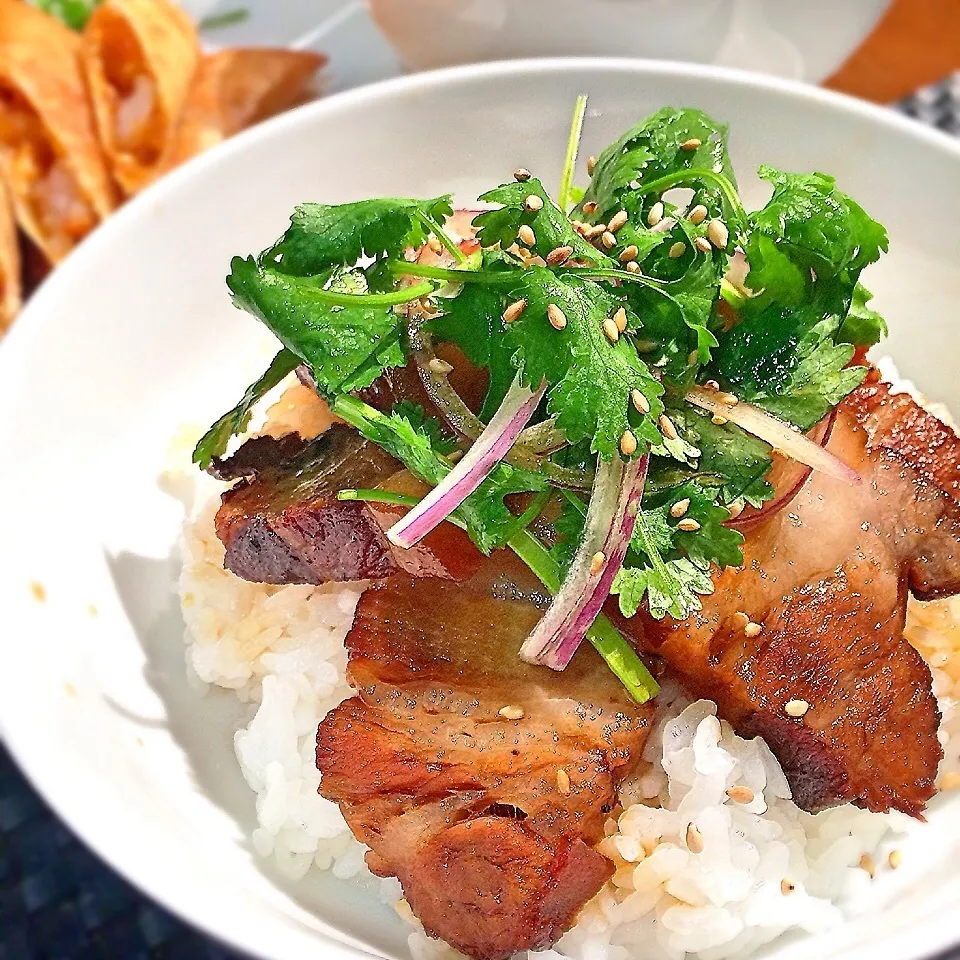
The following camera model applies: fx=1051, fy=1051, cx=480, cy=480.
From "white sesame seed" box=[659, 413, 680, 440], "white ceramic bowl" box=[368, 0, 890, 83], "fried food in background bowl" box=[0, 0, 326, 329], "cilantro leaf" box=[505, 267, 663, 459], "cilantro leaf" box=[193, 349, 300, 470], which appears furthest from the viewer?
"fried food in background bowl" box=[0, 0, 326, 329]

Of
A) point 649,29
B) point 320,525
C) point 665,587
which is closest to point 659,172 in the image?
point 665,587

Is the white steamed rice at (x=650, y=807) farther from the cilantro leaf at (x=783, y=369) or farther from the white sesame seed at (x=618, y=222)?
the white sesame seed at (x=618, y=222)

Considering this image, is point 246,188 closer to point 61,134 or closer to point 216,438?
point 216,438

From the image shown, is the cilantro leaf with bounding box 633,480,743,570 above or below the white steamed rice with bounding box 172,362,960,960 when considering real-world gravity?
above

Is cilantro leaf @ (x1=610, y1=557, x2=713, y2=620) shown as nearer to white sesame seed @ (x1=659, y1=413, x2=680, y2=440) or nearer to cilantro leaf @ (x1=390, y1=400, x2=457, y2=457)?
white sesame seed @ (x1=659, y1=413, x2=680, y2=440)

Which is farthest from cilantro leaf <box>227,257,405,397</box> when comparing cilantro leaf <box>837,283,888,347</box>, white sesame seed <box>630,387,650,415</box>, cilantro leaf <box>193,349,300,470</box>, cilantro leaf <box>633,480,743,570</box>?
cilantro leaf <box>837,283,888,347</box>

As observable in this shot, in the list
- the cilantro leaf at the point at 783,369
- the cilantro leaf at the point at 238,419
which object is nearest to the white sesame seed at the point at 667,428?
the cilantro leaf at the point at 783,369
